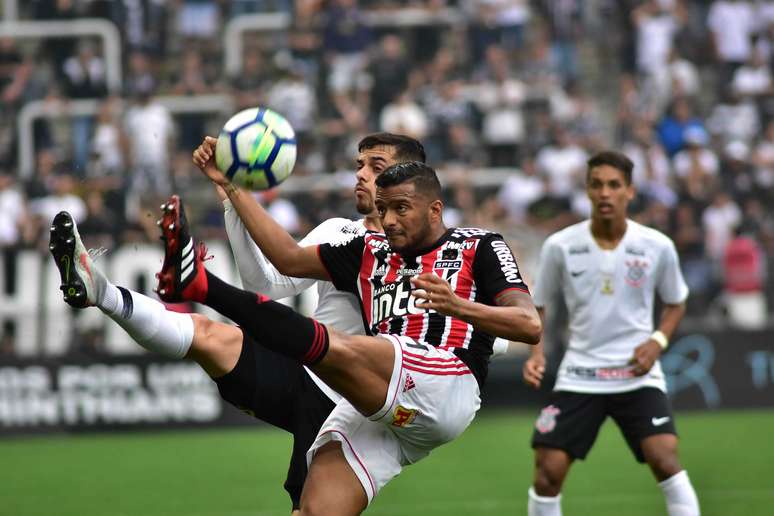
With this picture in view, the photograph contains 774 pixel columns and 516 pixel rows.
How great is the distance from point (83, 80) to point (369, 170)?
12.8 metres

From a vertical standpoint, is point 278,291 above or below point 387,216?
below

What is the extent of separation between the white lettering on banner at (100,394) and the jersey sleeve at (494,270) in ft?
29.2

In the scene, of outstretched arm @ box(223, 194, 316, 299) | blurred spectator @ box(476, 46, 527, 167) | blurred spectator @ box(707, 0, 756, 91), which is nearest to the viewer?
outstretched arm @ box(223, 194, 316, 299)

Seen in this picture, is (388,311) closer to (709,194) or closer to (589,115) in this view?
(709,194)

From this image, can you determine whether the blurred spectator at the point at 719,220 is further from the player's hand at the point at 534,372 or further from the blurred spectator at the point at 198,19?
the player's hand at the point at 534,372

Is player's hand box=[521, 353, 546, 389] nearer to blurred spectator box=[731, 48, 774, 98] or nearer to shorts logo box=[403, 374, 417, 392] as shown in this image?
shorts logo box=[403, 374, 417, 392]

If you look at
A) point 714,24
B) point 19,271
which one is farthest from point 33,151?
point 714,24

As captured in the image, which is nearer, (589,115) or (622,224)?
(622,224)

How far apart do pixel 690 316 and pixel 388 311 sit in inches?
395

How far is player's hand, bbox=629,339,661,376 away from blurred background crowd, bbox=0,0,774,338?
7.92 m

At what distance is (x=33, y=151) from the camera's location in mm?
18062

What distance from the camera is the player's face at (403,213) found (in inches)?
245

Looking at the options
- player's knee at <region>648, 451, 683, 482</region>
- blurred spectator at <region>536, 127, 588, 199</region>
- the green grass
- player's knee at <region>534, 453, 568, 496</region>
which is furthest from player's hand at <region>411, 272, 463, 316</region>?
blurred spectator at <region>536, 127, 588, 199</region>

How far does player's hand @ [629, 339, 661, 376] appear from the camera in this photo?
25.9 ft
